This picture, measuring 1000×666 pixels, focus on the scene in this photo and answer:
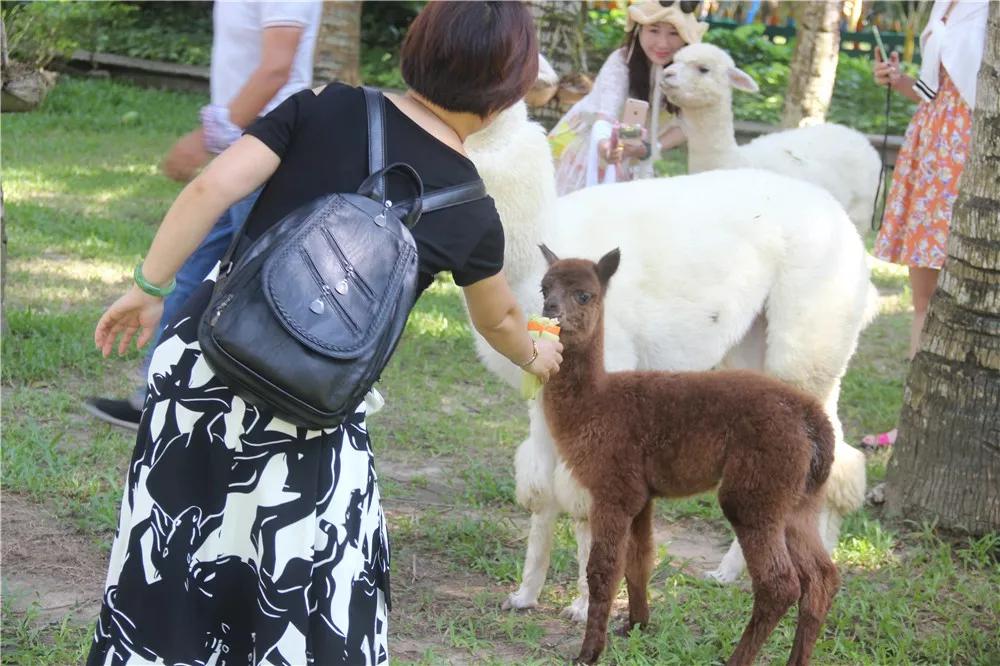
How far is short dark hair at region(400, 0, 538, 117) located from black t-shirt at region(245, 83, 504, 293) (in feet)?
0.31

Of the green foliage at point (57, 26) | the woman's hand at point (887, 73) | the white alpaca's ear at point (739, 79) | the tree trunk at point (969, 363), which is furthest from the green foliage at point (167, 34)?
the tree trunk at point (969, 363)

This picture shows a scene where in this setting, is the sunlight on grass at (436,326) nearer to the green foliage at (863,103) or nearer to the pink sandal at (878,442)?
the pink sandal at (878,442)

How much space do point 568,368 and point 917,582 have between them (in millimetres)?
1548

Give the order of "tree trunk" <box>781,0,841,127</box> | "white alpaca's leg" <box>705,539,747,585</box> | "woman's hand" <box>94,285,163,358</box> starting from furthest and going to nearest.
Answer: "tree trunk" <box>781,0,841,127</box> < "white alpaca's leg" <box>705,539,747,585</box> < "woman's hand" <box>94,285,163,358</box>

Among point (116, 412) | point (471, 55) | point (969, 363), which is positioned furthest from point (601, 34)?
point (471, 55)

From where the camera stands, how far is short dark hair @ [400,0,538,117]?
2.27m

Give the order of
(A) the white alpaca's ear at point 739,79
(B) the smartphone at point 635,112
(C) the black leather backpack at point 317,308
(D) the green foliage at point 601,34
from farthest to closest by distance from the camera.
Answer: (D) the green foliage at point 601,34 → (A) the white alpaca's ear at point 739,79 → (B) the smartphone at point 635,112 → (C) the black leather backpack at point 317,308

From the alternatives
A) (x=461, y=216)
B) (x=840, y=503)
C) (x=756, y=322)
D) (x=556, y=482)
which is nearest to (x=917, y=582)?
(x=840, y=503)

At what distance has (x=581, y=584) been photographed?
12.2ft

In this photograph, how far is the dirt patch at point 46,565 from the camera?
3500 mm

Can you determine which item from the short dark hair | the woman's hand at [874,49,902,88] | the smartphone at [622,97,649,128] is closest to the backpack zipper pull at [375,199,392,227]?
the short dark hair

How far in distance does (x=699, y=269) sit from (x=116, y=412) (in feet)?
8.09

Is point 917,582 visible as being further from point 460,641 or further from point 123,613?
point 123,613

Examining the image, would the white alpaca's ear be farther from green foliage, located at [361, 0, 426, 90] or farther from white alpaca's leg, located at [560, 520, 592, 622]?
green foliage, located at [361, 0, 426, 90]
